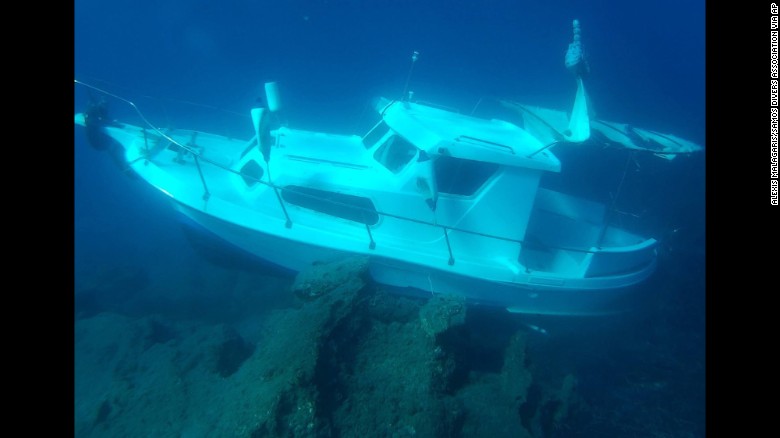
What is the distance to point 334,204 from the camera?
18.7 feet

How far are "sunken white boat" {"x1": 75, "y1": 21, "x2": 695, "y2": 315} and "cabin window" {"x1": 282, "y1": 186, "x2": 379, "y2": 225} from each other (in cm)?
2

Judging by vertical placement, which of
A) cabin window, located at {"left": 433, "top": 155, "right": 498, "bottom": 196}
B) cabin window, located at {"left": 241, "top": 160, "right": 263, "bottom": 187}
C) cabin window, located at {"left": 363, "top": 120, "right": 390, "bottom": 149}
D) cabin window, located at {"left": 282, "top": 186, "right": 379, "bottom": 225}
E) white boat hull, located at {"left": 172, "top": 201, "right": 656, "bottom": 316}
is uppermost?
cabin window, located at {"left": 363, "top": 120, "right": 390, "bottom": 149}

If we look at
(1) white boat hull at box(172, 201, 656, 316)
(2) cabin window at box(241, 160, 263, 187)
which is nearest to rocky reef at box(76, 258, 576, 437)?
(1) white boat hull at box(172, 201, 656, 316)

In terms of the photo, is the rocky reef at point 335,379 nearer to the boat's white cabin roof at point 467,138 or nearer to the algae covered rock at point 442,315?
the algae covered rock at point 442,315

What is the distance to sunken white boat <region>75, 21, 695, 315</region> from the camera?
5.37m

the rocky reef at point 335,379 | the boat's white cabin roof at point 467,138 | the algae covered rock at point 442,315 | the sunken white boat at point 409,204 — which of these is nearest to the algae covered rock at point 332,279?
the rocky reef at point 335,379

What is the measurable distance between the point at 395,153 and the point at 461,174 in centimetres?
115

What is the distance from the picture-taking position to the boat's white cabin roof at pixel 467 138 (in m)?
5.12

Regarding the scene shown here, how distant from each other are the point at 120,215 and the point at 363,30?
34.7 ft

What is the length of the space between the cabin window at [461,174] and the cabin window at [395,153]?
22.6 inches

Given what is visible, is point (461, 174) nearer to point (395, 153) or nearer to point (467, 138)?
point (467, 138)

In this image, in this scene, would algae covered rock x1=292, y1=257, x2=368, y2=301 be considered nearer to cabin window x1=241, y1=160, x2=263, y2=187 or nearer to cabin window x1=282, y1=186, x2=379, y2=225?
cabin window x1=282, y1=186, x2=379, y2=225

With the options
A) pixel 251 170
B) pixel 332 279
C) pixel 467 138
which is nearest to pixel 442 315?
pixel 332 279

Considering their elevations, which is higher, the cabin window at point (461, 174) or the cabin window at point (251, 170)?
the cabin window at point (461, 174)
